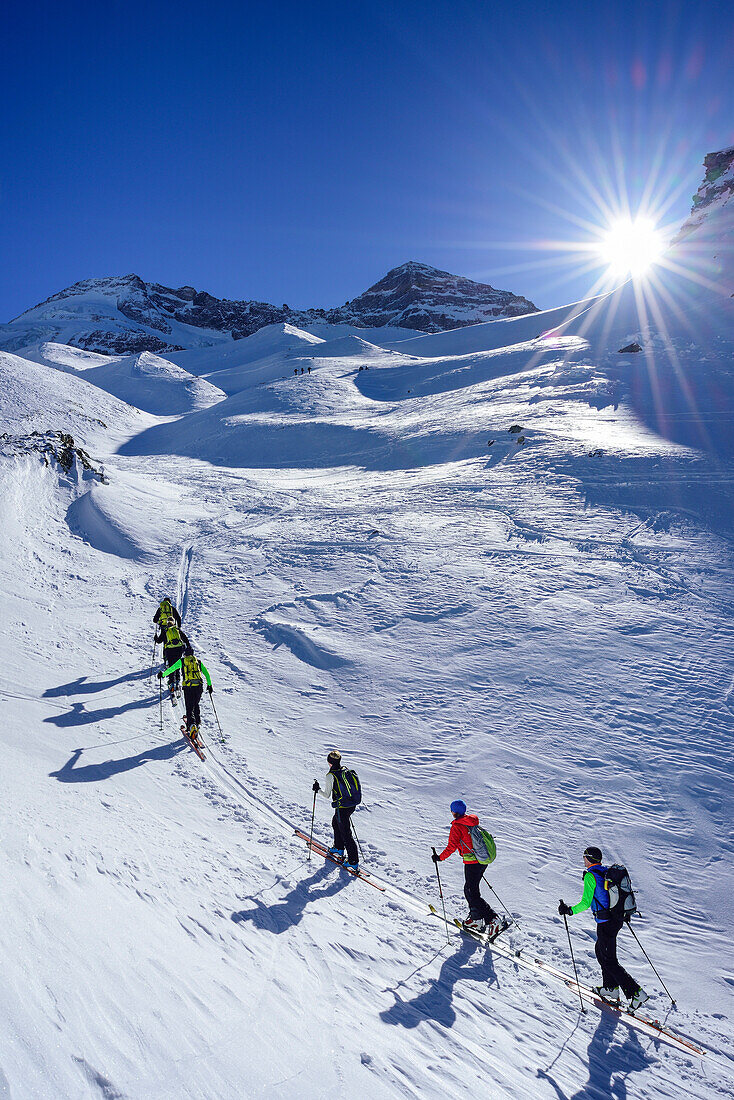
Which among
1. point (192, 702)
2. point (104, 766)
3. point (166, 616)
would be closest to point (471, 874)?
point (192, 702)

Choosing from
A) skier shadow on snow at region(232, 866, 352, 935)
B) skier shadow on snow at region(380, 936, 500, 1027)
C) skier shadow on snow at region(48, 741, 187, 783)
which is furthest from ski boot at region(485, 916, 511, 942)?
skier shadow on snow at region(48, 741, 187, 783)

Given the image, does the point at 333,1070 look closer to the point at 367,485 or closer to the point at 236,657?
the point at 236,657

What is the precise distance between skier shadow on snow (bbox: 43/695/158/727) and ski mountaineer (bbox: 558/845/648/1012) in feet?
26.3

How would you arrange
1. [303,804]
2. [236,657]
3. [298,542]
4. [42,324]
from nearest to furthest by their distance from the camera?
[303,804], [236,657], [298,542], [42,324]

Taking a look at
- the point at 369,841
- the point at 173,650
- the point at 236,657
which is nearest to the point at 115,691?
the point at 173,650

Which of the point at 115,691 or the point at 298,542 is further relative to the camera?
the point at 298,542

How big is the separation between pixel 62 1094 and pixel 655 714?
368 inches

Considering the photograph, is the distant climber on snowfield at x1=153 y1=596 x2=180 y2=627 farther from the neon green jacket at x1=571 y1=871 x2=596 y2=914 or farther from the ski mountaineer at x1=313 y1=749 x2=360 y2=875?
the neon green jacket at x1=571 y1=871 x2=596 y2=914

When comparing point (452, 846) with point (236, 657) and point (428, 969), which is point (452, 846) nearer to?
point (428, 969)

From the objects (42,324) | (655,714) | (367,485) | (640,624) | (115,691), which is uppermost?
(42,324)

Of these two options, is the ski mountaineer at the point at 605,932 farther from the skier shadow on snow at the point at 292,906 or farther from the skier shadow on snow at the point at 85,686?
the skier shadow on snow at the point at 85,686

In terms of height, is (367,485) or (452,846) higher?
(367,485)

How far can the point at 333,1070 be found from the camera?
371 cm

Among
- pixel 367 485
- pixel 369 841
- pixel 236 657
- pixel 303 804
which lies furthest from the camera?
pixel 367 485
